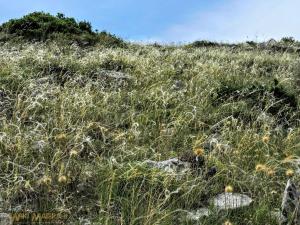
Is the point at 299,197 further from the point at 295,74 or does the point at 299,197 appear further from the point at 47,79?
the point at 295,74

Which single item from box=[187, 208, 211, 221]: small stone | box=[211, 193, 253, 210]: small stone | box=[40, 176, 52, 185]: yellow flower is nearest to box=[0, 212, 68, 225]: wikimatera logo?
box=[40, 176, 52, 185]: yellow flower

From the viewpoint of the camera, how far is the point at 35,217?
4879mm

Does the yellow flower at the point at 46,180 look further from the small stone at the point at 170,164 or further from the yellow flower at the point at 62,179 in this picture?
the small stone at the point at 170,164

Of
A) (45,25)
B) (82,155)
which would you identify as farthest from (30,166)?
(45,25)

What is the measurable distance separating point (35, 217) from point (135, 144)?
7.68 feet

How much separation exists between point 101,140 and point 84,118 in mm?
719

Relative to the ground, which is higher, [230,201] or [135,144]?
[135,144]

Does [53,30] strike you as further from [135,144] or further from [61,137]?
[61,137]

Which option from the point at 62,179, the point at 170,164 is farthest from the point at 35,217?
the point at 170,164

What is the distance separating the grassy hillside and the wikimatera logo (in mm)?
81

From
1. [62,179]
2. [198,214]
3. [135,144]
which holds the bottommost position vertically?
[198,214]

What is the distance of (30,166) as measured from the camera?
580 centimetres

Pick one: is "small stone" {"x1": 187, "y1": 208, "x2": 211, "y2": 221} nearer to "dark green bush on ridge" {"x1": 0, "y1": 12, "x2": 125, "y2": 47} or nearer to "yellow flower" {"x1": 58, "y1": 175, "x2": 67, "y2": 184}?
"yellow flower" {"x1": 58, "y1": 175, "x2": 67, "y2": 184}

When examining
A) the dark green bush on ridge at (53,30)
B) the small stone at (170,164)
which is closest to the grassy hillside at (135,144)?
the small stone at (170,164)
